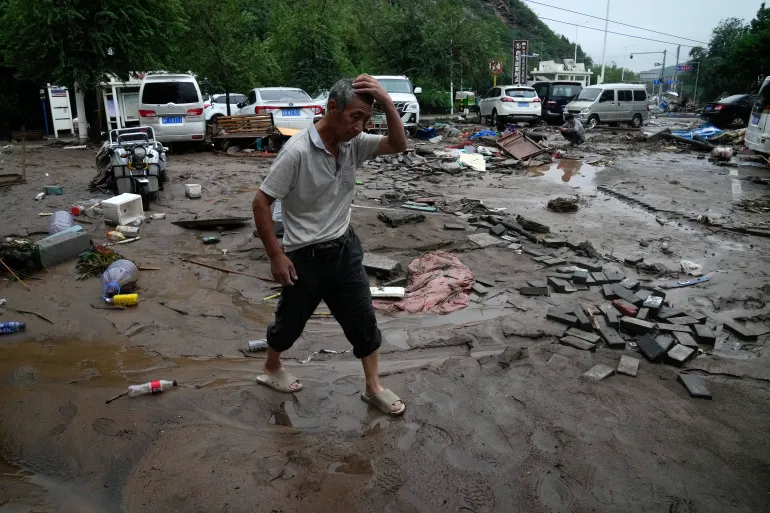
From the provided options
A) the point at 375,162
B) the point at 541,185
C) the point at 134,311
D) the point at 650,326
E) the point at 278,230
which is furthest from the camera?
the point at 375,162

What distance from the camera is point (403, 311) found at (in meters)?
4.93

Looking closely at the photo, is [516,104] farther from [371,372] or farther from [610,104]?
[371,372]

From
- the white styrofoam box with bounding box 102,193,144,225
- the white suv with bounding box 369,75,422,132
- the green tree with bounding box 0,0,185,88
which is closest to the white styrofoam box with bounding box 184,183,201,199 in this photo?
the white styrofoam box with bounding box 102,193,144,225

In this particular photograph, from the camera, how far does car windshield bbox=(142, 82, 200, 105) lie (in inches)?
547

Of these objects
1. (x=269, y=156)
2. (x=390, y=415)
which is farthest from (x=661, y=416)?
(x=269, y=156)

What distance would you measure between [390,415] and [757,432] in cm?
213

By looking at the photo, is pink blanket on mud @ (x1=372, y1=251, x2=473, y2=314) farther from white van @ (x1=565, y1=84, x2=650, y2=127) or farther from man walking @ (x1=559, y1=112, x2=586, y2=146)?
white van @ (x1=565, y1=84, x2=650, y2=127)

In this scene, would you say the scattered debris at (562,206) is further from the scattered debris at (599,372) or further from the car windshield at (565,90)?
the car windshield at (565,90)

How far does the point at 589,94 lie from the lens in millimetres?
23625

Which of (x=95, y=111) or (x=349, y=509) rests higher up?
(x=95, y=111)

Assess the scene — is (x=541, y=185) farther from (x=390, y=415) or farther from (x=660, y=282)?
(x=390, y=415)

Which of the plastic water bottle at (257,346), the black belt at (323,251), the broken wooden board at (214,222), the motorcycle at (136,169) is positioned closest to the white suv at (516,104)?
the motorcycle at (136,169)

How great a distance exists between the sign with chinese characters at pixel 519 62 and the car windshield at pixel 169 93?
2309cm

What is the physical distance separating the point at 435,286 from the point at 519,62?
30264 millimetres
